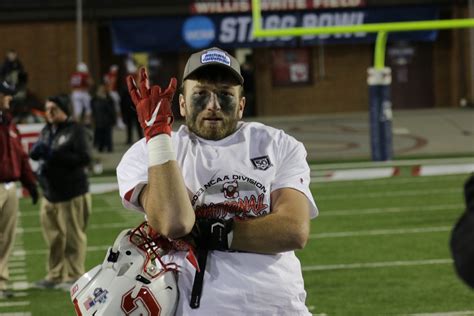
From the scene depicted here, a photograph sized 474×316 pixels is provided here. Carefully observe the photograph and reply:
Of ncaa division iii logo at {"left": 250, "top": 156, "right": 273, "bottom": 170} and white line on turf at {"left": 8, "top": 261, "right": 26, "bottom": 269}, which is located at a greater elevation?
ncaa division iii logo at {"left": 250, "top": 156, "right": 273, "bottom": 170}

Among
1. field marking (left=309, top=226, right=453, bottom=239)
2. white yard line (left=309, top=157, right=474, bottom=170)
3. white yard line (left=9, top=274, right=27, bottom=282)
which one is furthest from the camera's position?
white yard line (left=309, top=157, right=474, bottom=170)

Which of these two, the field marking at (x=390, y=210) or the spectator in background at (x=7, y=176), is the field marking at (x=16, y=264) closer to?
the spectator in background at (x=7, y=176)

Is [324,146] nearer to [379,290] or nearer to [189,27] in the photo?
[189,27]

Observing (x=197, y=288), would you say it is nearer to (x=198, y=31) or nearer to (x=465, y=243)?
(x=465, y=243)

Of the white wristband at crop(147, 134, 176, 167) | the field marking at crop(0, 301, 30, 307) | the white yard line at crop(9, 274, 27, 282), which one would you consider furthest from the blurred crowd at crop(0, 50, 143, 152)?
the white wristband at crop(147, 134, 176, 167)

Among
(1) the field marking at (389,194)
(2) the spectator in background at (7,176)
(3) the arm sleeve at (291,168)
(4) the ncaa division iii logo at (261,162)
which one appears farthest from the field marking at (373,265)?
A: (4) the ncaa division iii logo at (261,162)

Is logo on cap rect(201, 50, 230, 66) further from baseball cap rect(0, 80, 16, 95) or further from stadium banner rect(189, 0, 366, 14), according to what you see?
stadium banner rect(189, 0, 366, 14)

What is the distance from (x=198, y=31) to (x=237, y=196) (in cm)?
2659

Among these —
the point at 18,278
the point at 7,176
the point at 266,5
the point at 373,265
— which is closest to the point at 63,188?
the point at 7,176

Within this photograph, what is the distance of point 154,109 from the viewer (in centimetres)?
371

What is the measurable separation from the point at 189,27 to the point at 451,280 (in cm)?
2153

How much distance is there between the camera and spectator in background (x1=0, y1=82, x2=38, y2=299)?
9.42m

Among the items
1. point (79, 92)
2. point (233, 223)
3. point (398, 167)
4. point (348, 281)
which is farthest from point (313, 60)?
point (233, 223)

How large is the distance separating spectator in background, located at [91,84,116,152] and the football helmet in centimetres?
1885
